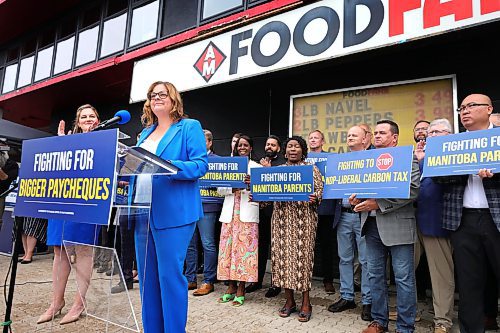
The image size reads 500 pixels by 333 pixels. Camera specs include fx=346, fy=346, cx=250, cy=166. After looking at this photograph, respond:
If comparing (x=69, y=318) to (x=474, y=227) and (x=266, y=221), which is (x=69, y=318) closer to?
(x=266, y=221)

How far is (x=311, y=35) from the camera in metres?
4.00

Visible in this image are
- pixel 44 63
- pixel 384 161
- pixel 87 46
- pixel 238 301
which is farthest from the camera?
pixel 44 63

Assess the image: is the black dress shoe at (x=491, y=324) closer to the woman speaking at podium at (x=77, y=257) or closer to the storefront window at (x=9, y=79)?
the woman speaking at podium at (x=77, y=257)

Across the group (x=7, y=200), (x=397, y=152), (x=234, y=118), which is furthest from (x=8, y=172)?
(x=397, y=152)

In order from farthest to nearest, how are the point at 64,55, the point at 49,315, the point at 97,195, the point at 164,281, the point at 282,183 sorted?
the point at 64,55, the point at 282,183, the point at 49,315, the point at 164,281, the point at 97,195

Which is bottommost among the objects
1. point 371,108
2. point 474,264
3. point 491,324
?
point 491,324

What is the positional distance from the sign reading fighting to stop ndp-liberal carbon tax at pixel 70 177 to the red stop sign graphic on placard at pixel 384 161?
6.53ft

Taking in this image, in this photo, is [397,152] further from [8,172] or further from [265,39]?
[8,172]

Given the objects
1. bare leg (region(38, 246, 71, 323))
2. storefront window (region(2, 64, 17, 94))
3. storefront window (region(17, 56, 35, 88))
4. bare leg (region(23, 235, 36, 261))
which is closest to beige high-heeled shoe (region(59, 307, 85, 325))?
bare leg (region(38, 246, 71, 323))

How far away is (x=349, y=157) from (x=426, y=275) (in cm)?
220

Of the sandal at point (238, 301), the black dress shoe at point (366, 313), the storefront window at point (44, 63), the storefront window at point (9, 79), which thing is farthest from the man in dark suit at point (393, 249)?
the storefront window at point (9, 79)

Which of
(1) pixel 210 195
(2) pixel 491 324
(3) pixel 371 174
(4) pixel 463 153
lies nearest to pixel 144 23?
(1) pixel 210 195

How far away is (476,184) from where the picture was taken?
2525mm

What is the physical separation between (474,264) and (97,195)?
99.0 inches
